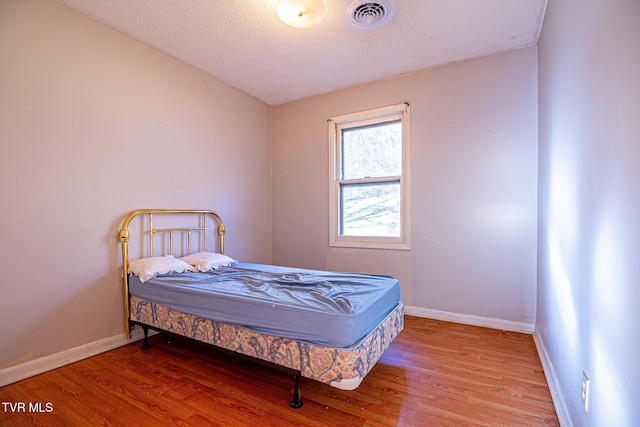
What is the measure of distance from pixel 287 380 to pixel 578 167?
203 centimetres

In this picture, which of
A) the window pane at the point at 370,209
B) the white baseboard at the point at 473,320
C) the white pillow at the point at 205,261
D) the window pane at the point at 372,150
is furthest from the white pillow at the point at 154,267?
the white baseboard at the point at 473,320

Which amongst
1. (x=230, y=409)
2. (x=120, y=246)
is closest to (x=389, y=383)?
(x=230, y=409)

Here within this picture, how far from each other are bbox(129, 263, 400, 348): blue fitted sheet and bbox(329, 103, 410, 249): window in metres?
1.09

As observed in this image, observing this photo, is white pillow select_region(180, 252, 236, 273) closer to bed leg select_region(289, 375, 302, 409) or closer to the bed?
the bed

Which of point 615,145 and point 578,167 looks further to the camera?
point 578,167

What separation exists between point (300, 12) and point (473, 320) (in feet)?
10.1

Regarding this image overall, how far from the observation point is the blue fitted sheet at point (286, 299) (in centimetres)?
155

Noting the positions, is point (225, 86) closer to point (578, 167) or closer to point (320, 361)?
point (320, 361)

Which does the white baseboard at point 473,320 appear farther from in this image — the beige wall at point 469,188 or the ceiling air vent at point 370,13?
the ceiling air vent at point 370,13

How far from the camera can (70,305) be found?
6.86ft

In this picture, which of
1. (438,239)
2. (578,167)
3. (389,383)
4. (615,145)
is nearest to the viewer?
(615,145)

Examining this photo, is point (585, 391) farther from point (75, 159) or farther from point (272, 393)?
point (75, 159)

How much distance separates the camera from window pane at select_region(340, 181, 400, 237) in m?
3.25

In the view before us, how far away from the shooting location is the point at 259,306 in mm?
1716
